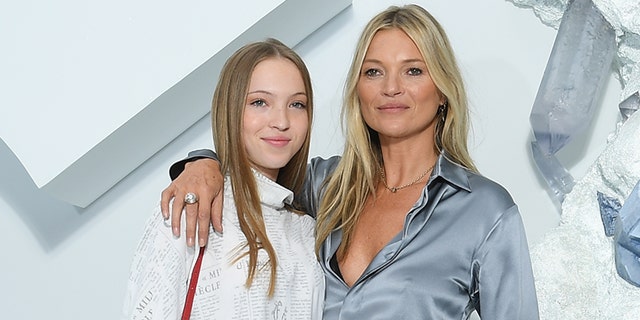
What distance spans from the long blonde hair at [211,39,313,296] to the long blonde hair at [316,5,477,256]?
17 centimetres

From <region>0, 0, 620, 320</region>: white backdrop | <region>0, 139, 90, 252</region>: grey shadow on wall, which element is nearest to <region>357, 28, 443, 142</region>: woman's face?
<region>0, 0, 620, 320</region>: white backdrop

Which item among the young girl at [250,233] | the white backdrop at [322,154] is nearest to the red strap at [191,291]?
the young girl at [250,233]

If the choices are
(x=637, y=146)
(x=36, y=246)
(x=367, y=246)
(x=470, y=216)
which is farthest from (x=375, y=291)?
(x=36, y=246)

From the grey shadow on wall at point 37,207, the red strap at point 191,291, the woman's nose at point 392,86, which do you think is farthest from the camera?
the grey shadow on wall at point 37,207

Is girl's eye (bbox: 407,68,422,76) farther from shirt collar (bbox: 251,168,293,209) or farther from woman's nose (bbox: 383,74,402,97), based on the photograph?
shirt collar (bbox: 251,168,293,209)

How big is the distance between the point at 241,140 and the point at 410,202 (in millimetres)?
350

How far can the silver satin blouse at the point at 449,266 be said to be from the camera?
172 centimetres

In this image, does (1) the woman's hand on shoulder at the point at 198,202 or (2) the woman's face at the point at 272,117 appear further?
(2) the woman's face at the point at 272,117

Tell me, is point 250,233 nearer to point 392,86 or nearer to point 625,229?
point 392,86

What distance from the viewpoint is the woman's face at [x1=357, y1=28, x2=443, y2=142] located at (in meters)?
1.81

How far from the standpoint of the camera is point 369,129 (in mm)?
1955

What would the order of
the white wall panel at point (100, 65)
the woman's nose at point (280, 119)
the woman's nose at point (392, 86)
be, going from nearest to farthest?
the woman's nose at point (280, 119), the woman's nose at point (392, 86), the white wall panel at point (100, 65)

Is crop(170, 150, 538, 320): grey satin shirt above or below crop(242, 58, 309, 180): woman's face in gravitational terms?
below

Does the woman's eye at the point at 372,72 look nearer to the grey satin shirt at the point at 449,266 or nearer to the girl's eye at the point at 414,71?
the girl's eye at the point at 414,71
